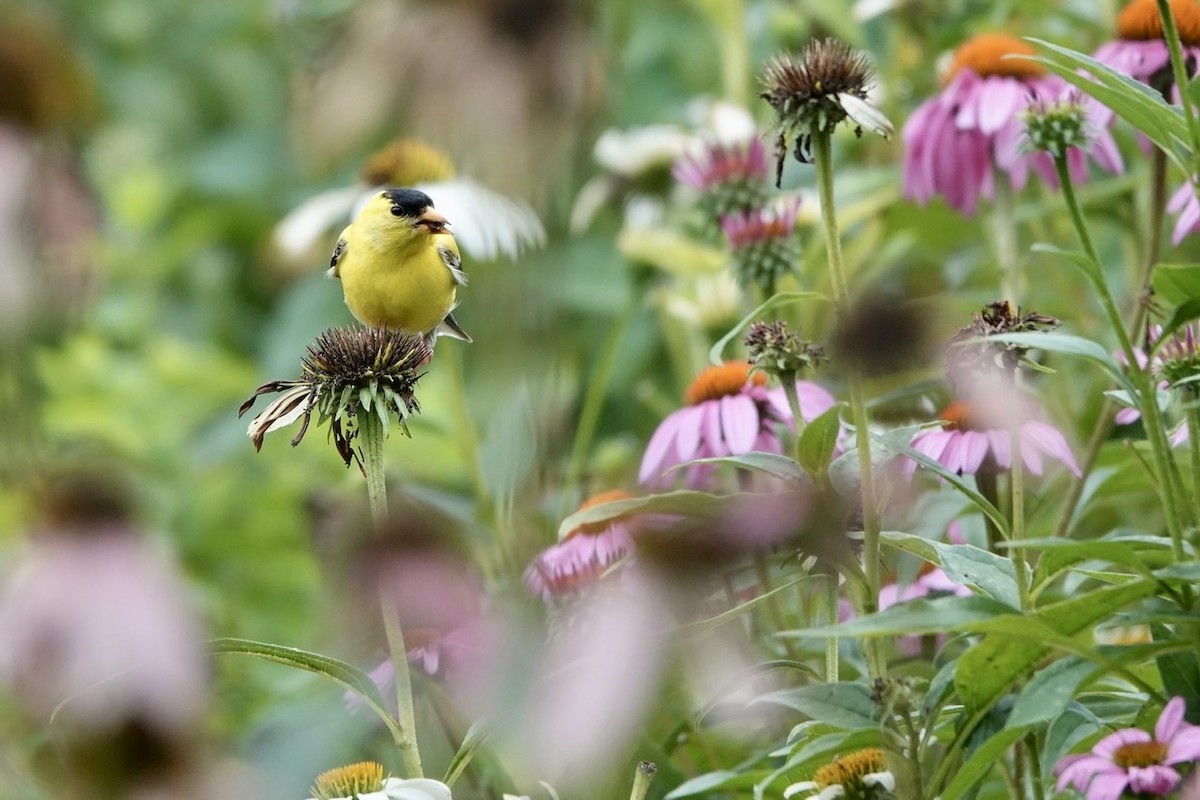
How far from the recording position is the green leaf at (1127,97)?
499 millimetres

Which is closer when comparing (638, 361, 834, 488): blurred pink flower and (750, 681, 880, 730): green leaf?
(750, 681, 880, 730): green leaf

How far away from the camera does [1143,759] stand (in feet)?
1.63

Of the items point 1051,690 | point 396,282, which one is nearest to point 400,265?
point 396,282

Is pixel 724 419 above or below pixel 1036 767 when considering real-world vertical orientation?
above

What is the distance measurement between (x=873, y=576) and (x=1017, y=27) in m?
1.05

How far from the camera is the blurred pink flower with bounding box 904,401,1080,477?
66 cm

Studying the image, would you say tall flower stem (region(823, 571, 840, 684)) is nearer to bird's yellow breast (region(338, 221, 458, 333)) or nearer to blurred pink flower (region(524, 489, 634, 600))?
→ blurred pink flower (region(524, 489, 634, 600))

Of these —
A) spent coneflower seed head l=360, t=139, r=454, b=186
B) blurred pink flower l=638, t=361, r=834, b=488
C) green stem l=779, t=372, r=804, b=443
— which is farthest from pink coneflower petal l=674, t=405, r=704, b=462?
spent coneflower seed head l=360, t=139, r=454, b=186

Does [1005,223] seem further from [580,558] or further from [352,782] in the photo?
[352,782]

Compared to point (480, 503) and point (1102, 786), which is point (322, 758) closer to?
point (480, 503)

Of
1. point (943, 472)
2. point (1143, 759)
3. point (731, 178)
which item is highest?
point (731, 178)

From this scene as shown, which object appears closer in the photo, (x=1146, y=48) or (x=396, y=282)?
(x=396, y=282)

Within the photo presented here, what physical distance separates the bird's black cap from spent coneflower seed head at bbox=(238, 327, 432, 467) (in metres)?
0.16

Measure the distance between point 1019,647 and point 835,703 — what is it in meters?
0.07
